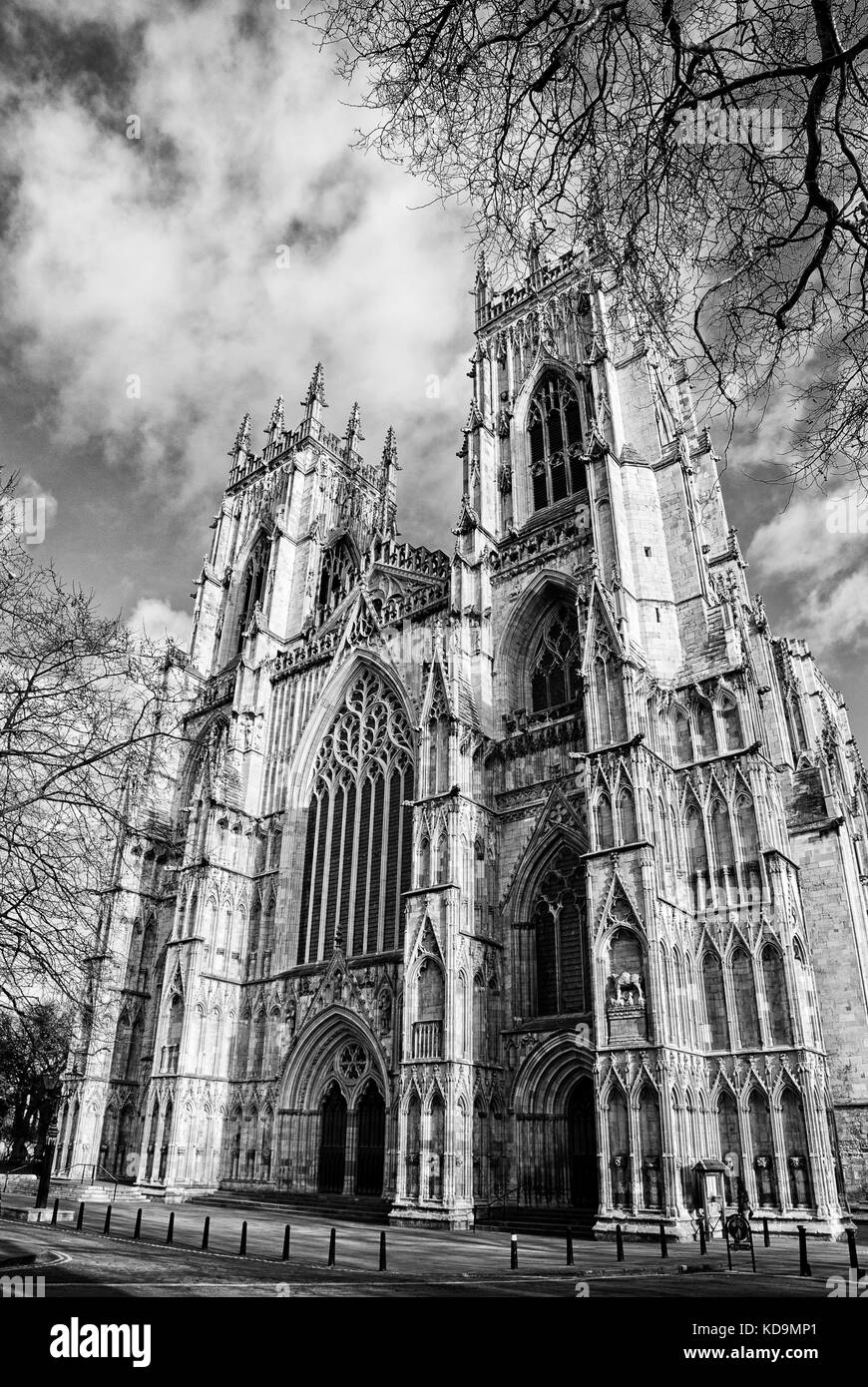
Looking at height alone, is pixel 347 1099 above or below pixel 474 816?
below

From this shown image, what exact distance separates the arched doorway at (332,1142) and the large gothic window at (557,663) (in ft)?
44.2

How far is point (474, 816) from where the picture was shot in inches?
1003

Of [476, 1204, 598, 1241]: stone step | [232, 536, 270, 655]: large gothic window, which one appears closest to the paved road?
[476, 1204, 598, 1241]: stone step

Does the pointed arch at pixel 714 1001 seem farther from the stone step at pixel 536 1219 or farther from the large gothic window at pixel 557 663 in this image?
the large gothic window at pixel 557 663

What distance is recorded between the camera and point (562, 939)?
23859 mm

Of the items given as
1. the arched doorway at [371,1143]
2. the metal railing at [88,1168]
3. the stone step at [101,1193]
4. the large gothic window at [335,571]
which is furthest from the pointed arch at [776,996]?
the large gothic window at [335,571]

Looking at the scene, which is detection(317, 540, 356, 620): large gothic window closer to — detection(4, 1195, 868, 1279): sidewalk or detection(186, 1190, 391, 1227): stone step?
detection(186, 1190, 391, 1227): stone step

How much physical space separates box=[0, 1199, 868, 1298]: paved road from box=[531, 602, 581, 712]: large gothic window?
14.6m

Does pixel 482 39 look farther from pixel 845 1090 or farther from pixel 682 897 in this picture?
pixel 845 1090

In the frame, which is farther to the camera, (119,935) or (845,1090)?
(119,935)
